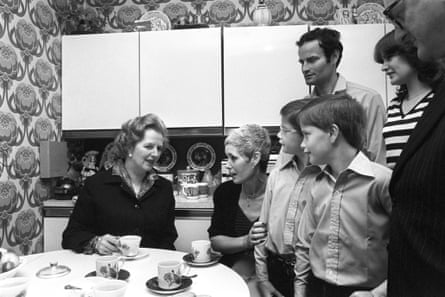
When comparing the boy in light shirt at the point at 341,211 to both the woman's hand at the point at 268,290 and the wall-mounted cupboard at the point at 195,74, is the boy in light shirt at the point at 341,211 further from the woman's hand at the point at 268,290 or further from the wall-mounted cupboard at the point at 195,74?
the wall-mounted cupboard at the point at 195,74

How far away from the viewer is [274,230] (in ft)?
5.18

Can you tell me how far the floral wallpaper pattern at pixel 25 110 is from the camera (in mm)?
2367

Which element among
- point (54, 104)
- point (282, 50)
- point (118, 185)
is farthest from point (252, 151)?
point (54, 104)

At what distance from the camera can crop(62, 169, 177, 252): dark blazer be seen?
197 cm

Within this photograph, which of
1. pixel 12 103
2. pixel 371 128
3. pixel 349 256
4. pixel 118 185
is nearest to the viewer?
pixel 349 256

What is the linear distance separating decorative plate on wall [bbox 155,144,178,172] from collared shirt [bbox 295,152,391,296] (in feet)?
6.62

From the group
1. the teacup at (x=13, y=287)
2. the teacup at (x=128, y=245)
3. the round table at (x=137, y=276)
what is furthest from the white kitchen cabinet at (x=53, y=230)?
the teacup at (x=13, y=287)

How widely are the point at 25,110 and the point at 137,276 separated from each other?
5.60ft

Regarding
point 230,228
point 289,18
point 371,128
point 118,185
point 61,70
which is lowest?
point 230,228

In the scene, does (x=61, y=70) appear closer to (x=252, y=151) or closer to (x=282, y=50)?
(x=282, y=50)

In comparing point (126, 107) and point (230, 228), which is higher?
point (126, 107)

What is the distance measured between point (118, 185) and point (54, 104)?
4.00ft

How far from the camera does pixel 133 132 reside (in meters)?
2.11

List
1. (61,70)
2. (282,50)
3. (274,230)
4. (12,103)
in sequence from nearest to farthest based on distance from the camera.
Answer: (274,230), (12,103), (282,50), (61,70)
